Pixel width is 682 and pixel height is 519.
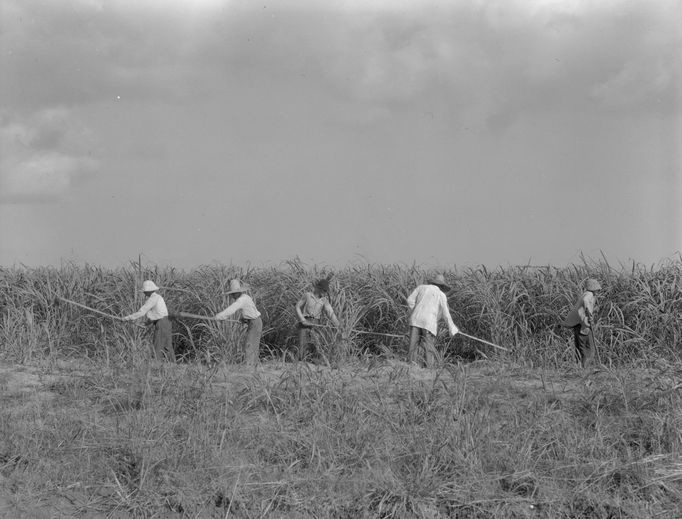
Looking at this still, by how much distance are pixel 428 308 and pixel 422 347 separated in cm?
59

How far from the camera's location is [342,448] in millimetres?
5406

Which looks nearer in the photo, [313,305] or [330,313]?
[330,313]

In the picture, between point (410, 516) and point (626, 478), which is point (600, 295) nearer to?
point (626, 478)

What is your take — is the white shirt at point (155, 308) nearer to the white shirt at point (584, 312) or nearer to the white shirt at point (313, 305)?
the white shirt at point (313, 305)

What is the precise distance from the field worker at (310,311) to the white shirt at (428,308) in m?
0.99

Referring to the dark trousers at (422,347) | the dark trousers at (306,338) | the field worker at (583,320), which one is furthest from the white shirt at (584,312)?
the dark trousers at (306,338)

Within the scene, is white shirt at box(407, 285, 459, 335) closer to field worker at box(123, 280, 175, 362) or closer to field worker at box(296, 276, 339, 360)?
field worker at box(296, 276, 339, 360)

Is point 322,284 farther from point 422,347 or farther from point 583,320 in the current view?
point 583,320

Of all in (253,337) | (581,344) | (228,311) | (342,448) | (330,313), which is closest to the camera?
(342,448)

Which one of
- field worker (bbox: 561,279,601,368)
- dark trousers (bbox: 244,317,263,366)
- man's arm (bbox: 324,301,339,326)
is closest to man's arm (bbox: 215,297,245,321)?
dark trousers (bbox: 244,317,263,366)

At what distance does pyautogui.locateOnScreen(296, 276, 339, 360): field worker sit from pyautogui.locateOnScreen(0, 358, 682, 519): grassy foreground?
3219 millimetres

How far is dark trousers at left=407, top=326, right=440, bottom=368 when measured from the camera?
961cm

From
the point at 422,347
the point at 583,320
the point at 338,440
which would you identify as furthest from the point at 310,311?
the point at 338,440

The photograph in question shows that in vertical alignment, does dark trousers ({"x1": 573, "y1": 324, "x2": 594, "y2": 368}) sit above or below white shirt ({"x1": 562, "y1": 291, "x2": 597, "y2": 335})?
below
